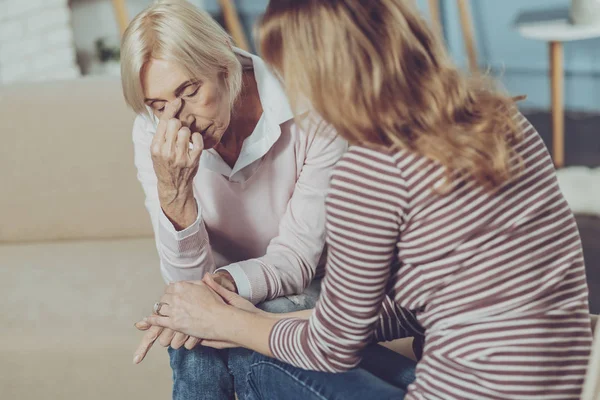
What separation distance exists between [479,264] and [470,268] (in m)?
0.01

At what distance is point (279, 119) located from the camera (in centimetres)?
145

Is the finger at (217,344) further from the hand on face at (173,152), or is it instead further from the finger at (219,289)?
the hand on face at (173,152)

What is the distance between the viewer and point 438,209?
0.89m

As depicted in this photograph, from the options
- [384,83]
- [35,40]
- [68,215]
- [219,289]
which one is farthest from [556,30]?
[35,40]

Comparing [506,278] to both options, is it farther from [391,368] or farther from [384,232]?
[391,368]

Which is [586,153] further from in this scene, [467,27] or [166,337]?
[166,337]

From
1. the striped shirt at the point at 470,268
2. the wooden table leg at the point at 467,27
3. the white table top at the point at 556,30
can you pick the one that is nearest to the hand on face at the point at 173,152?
the striped shirt at the point at 470,268

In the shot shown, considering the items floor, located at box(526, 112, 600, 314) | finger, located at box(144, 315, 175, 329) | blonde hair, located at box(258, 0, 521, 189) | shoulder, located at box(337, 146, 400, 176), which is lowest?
floor, located at box(526, 112, 600, 314)

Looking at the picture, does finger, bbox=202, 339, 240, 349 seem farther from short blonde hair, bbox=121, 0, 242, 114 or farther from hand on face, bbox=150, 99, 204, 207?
short blonde hair, bbox=121, 0, 242, 114

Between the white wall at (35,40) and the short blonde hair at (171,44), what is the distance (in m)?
2.49

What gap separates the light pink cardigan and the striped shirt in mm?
482

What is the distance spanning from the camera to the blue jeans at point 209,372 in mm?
1289

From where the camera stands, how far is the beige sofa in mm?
1693

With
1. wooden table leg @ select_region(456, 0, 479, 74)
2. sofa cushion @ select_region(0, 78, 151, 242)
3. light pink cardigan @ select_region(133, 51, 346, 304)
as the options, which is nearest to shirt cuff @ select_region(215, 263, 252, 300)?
light pink cardigan @ select_region(133, 51, 346, 304)
